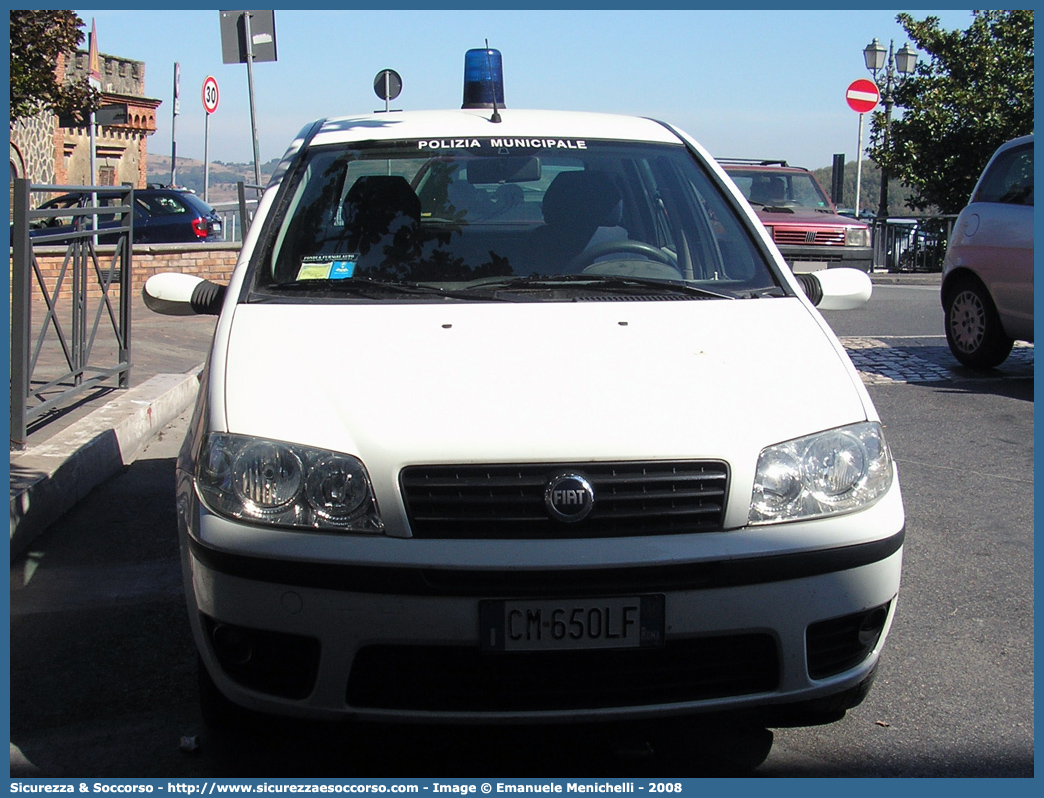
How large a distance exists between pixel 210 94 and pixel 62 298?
18.1 metres

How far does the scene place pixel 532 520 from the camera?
268cm

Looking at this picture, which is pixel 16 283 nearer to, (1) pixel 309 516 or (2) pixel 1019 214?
(1) pixel 309 516

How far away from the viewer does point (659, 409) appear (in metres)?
2.85

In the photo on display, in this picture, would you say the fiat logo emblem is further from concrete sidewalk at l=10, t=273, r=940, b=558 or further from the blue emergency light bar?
the blue emergency light bar

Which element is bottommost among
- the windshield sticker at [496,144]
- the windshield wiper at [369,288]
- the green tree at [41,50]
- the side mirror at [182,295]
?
the side mirror at [182,295]

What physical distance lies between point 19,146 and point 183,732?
3390cm

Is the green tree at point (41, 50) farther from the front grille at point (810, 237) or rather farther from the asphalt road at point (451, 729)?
the front grille at point (810, 237)

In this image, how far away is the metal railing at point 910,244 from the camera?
2236cm

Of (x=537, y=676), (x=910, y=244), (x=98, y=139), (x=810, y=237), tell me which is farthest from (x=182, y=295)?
(x=98, y=139)

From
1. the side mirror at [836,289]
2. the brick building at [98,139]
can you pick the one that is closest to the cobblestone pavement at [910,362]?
the side mirror at [836,289]

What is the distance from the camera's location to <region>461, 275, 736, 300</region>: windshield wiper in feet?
11.8

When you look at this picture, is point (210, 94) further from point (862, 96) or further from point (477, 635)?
point (477, 635)

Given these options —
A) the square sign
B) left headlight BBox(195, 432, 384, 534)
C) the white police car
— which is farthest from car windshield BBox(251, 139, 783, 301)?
the square sign

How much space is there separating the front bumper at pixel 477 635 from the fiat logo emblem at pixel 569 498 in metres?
0.11
